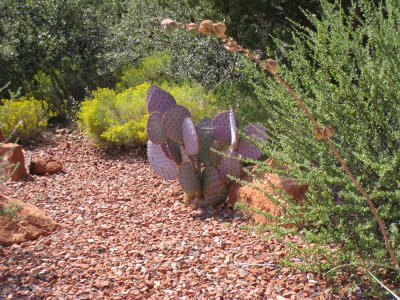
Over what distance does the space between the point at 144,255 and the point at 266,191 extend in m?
0.87

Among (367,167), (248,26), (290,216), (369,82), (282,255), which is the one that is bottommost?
(282,255)

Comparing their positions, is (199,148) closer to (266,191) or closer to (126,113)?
(266,191)

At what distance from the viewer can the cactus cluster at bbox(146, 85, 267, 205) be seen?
493 centimetres

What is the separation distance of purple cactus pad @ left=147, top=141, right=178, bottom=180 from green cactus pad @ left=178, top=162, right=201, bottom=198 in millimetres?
224

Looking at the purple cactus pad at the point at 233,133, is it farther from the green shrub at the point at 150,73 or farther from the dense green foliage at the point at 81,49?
the green shrub at the point at 150,73

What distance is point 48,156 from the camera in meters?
7.59

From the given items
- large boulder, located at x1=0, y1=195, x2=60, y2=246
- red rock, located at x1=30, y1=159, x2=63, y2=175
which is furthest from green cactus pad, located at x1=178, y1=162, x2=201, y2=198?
red rock, located at x1=30, y1=159, x2=63, y2=175

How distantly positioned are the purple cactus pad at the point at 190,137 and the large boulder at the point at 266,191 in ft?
1.45

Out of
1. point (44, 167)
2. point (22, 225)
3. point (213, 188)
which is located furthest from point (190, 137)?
point (44, 167)

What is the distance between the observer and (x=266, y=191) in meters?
4.07

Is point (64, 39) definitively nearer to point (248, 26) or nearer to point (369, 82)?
point (248, 26)

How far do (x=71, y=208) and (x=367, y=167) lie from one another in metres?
2.80

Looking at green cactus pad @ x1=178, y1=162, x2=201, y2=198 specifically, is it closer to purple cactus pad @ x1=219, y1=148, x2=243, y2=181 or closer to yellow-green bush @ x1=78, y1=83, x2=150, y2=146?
purple cactus pad @ x1=219, y1=148, x2=243, y2=181

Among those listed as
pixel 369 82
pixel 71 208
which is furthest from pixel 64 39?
pixel 369 82
